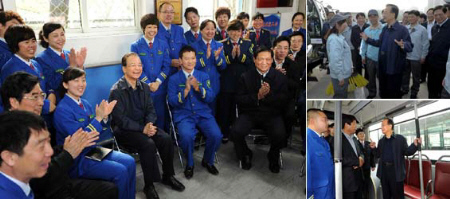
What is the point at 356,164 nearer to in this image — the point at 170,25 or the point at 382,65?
the point at 382,65

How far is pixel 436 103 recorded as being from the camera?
3.52ft

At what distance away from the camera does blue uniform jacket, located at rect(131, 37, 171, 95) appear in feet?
11.4

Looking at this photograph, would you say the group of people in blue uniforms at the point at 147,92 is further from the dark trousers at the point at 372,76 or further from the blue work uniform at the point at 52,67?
the dark trousers at the point at 372,76

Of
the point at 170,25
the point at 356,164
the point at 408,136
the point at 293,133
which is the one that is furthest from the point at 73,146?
the point at 293,133

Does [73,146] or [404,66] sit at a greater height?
[404,66]

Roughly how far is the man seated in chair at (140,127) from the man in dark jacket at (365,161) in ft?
6.41

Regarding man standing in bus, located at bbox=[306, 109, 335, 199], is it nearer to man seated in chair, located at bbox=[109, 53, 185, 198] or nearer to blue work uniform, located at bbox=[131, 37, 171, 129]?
man seated in chair, located at bbox=[109, 53, 185, 198]

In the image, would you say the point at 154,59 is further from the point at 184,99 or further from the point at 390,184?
the point at 390,184

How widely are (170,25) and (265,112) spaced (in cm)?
136

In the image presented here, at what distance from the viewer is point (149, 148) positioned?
2.82 m

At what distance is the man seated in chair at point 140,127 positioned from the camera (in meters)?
Result: 2.84

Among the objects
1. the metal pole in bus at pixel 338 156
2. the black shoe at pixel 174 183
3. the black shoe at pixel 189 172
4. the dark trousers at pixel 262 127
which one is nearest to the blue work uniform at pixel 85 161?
the black shoe at pixel 174 183

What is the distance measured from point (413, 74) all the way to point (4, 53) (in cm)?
257

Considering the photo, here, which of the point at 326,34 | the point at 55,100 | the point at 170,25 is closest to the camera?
the point at 326,34
